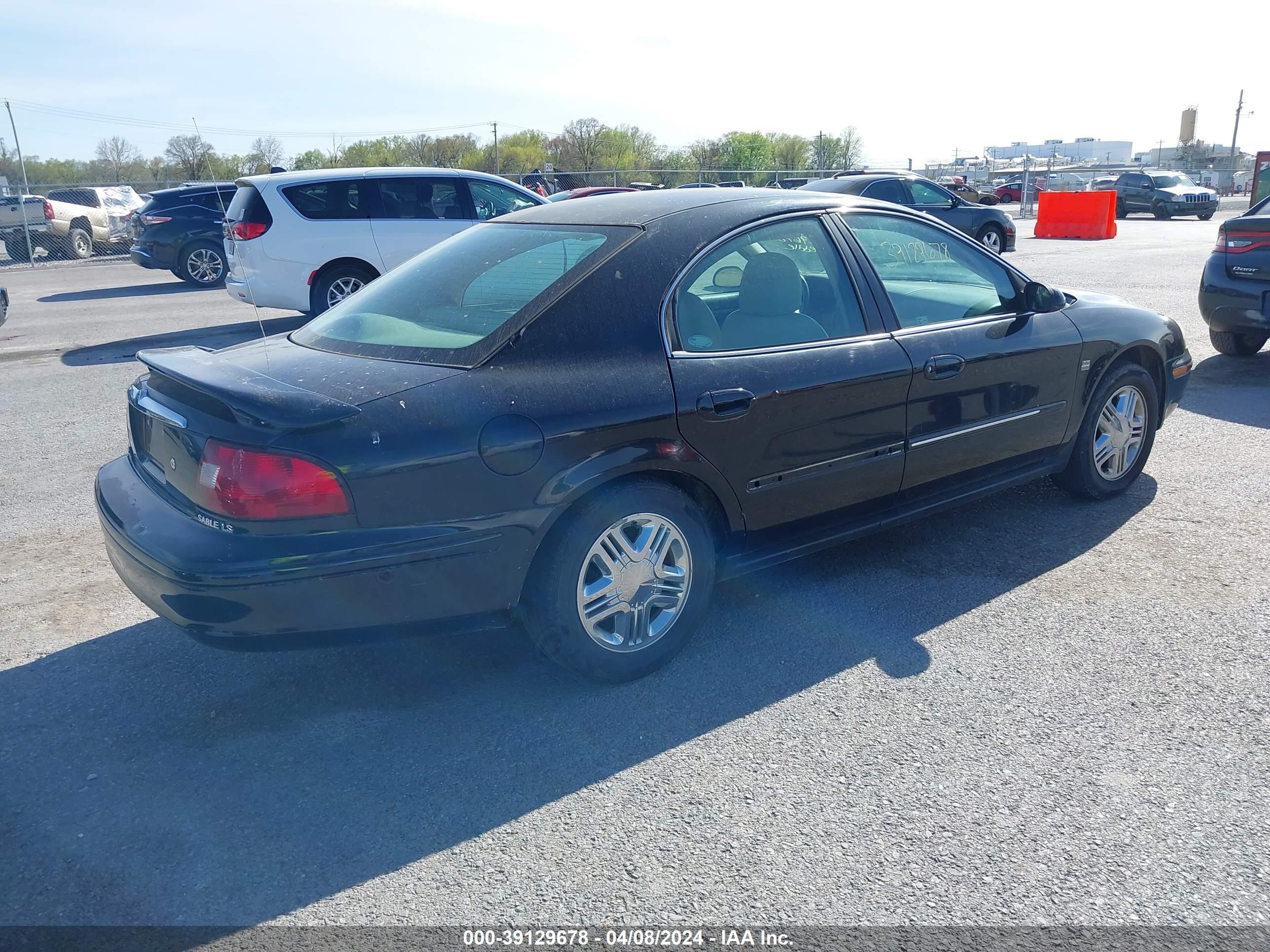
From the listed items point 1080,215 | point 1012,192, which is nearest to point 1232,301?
point 1080,215

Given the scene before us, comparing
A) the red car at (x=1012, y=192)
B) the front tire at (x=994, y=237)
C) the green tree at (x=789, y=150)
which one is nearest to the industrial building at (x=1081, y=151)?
the green tree at (x=789, y=150)

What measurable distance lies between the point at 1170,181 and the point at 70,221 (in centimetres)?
3209

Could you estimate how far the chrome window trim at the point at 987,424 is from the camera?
427cm

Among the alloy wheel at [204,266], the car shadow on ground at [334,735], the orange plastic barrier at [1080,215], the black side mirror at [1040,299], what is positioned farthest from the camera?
the orange plastic barrier at [1080,215]

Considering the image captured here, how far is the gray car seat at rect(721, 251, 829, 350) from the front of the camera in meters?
3.89

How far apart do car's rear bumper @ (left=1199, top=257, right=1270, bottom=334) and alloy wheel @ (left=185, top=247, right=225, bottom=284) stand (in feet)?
46.1

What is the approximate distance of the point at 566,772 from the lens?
122 inches

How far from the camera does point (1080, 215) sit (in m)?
23.6

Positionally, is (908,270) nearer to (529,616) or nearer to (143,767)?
(529,616)

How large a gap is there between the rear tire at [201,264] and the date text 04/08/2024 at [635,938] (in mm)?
15986

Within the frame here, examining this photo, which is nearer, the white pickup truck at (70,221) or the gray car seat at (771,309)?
the gray car seat at (771,309)

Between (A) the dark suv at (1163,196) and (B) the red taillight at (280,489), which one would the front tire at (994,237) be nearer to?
(A) the dark suv at (1163,196)

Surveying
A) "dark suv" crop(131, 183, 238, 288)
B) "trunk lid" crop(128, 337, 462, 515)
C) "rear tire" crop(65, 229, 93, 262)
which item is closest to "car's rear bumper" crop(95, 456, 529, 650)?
"trunk lid" crop(128, 337, 462, 515)

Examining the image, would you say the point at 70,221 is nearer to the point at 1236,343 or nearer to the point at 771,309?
the point at 1236,343
